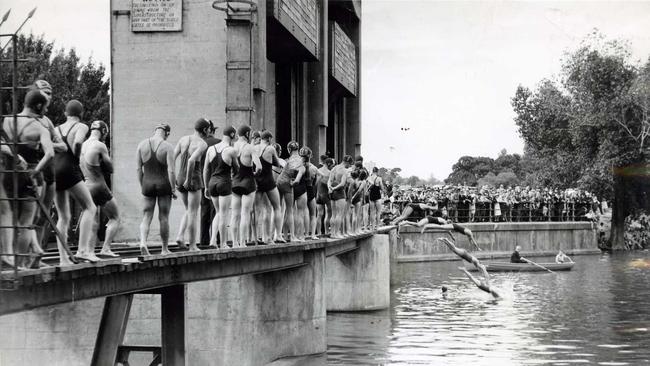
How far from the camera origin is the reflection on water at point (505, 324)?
21031mm

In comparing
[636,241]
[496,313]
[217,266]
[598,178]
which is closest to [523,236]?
[598,178]

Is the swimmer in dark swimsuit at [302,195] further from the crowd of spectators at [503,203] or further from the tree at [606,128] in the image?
the tree at [606,128]

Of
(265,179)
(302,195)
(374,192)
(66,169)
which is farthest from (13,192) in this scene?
(374,192)

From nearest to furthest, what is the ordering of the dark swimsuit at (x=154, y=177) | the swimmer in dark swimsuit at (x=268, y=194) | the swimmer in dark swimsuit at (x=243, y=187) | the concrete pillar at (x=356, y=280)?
1. the dark swimsuit at (x=154, y=177)
2. the swimmer in dark swimsuit at (x=243, y=187)
3. the swimmer in dark swimsuit at (x=268, y=194)
4. the concrete pillar at (x=356, y=280)

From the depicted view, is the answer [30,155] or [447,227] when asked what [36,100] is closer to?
[30,155]

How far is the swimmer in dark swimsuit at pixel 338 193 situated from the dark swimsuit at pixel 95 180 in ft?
39.3

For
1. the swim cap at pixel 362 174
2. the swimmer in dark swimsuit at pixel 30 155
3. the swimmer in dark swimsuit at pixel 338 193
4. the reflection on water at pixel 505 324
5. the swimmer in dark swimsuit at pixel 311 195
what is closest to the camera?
the swimmer in dark swimsuit at pixel 30 155

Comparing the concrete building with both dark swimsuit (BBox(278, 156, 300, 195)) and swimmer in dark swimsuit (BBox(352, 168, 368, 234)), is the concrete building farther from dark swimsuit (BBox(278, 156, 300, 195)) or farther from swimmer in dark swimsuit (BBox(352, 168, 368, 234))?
dark swimsuit (BBox(278, 156, 300, 195))

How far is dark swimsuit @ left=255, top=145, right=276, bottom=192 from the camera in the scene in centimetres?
1722

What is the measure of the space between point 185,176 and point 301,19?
56.2ft

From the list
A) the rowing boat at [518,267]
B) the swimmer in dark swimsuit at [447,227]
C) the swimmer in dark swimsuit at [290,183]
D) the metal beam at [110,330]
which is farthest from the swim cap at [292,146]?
the rowing boat at [518,267]

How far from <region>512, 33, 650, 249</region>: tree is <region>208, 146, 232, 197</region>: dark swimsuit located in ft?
135

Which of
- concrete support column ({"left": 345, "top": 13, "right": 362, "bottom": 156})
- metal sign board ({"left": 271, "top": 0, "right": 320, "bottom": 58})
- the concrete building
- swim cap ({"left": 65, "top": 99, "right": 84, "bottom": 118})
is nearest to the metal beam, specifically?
swim cap ({"left": 65, "top": 99, "right": 84, "bottom": 118})

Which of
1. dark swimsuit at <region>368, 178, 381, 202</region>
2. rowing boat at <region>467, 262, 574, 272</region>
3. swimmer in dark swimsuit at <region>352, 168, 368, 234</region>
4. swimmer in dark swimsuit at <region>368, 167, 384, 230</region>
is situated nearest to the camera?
swimmer in dark swimsuit at <region>352, 168, 368, 234</region>
